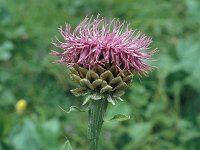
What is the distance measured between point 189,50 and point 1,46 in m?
1.84

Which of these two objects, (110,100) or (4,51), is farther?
(4,51)

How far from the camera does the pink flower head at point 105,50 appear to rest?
225 centimetres

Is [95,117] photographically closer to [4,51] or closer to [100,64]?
[100,64]

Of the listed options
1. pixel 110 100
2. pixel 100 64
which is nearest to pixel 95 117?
pixel 110 100

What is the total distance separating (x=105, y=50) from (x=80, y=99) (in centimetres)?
275

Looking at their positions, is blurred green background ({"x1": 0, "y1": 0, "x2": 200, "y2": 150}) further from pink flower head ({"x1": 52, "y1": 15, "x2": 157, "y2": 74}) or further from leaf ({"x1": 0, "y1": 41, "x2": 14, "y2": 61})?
pink flower head ({"x1": 52, "y1": 15, "x2": 157, "y2": 74})

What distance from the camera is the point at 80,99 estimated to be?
197 inches

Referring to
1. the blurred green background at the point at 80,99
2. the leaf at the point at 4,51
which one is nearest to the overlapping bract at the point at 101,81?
the blurred green background at the point at 80,99

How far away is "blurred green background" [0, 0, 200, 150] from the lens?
14.0 feet

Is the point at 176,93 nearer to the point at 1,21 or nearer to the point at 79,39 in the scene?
the point at 1,21

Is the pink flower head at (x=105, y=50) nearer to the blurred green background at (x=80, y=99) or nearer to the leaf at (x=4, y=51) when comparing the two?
the blurred green background at (x=80, y=99)

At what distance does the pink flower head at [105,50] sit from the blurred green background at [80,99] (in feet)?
5.14

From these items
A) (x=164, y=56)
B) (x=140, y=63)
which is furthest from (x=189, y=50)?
(x=140, y=63)

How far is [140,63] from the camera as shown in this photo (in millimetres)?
2338
